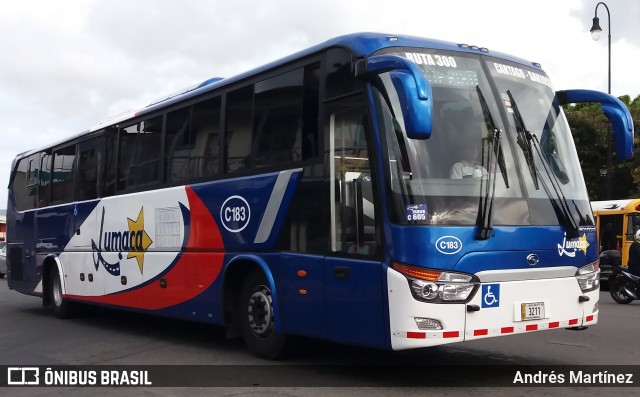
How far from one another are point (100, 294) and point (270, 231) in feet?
18.5

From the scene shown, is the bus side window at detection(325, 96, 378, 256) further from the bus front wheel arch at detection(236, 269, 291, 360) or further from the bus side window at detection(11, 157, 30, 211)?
the bus side window at detection(11, 157, 30, 211)

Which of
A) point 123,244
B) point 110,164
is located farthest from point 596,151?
point 123,244

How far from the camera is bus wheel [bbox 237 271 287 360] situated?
8552mm

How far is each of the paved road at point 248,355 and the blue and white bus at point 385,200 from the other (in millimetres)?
537

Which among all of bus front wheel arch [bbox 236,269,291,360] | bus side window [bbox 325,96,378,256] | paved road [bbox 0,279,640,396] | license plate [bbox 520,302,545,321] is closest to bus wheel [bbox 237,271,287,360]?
bus front wheel arch [bbox 236,269,291,360]

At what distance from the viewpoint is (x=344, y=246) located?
24.0 feet

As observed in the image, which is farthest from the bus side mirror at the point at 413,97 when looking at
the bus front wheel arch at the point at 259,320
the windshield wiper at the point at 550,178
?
the bus front wheel arch at the point at 259,320

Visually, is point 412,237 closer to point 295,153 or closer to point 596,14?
point 295,153

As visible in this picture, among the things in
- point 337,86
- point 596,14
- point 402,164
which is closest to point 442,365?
point 402,164

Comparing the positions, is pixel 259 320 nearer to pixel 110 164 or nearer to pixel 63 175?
pixel 110 164

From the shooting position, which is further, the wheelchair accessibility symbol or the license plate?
the license plate

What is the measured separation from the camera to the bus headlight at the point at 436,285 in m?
6.55

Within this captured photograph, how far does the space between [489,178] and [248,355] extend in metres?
3.94

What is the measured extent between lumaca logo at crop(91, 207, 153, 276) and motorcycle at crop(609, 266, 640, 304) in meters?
10.6
